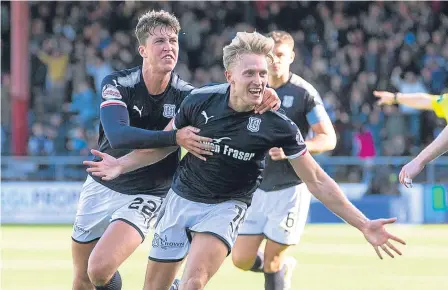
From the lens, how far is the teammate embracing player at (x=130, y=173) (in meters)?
7.04

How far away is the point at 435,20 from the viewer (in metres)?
21.8

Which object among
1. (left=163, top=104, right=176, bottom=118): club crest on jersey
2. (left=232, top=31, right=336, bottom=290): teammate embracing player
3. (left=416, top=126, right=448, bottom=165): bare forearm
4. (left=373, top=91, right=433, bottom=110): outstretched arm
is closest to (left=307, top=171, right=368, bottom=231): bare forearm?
(left=416, top=126, right=448, bottom=165): bare forearm

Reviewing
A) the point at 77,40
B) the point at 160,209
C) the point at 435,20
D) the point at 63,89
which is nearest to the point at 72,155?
the point at 63,89

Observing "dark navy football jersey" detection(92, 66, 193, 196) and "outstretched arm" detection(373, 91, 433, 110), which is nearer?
"dark navy football jersey" detection(92, 66, 193, 196)

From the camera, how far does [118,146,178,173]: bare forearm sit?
694cm

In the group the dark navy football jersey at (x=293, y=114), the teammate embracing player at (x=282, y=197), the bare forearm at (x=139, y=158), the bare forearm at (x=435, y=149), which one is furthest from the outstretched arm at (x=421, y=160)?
the bare forearm at (x=139, y=158)

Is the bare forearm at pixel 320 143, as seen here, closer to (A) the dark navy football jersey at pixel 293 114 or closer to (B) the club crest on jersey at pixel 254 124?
(A) the dark navy football jersey at pixel 293 114

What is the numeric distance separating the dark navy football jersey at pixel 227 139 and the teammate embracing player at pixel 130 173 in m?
0.42

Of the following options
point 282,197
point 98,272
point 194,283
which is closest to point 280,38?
point 282,197

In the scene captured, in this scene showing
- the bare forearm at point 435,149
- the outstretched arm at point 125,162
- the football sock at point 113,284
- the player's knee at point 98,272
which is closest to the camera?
the outstretched arm at point 125,162

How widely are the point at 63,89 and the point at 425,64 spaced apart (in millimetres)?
7657

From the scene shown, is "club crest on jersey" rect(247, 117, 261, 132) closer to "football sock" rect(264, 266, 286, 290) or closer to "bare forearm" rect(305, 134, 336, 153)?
"bare forearm" rect(305, 134, 336, 153)

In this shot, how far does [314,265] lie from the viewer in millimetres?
12477

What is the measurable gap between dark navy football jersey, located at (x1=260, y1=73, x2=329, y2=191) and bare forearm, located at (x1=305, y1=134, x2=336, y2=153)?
0.16 metres
